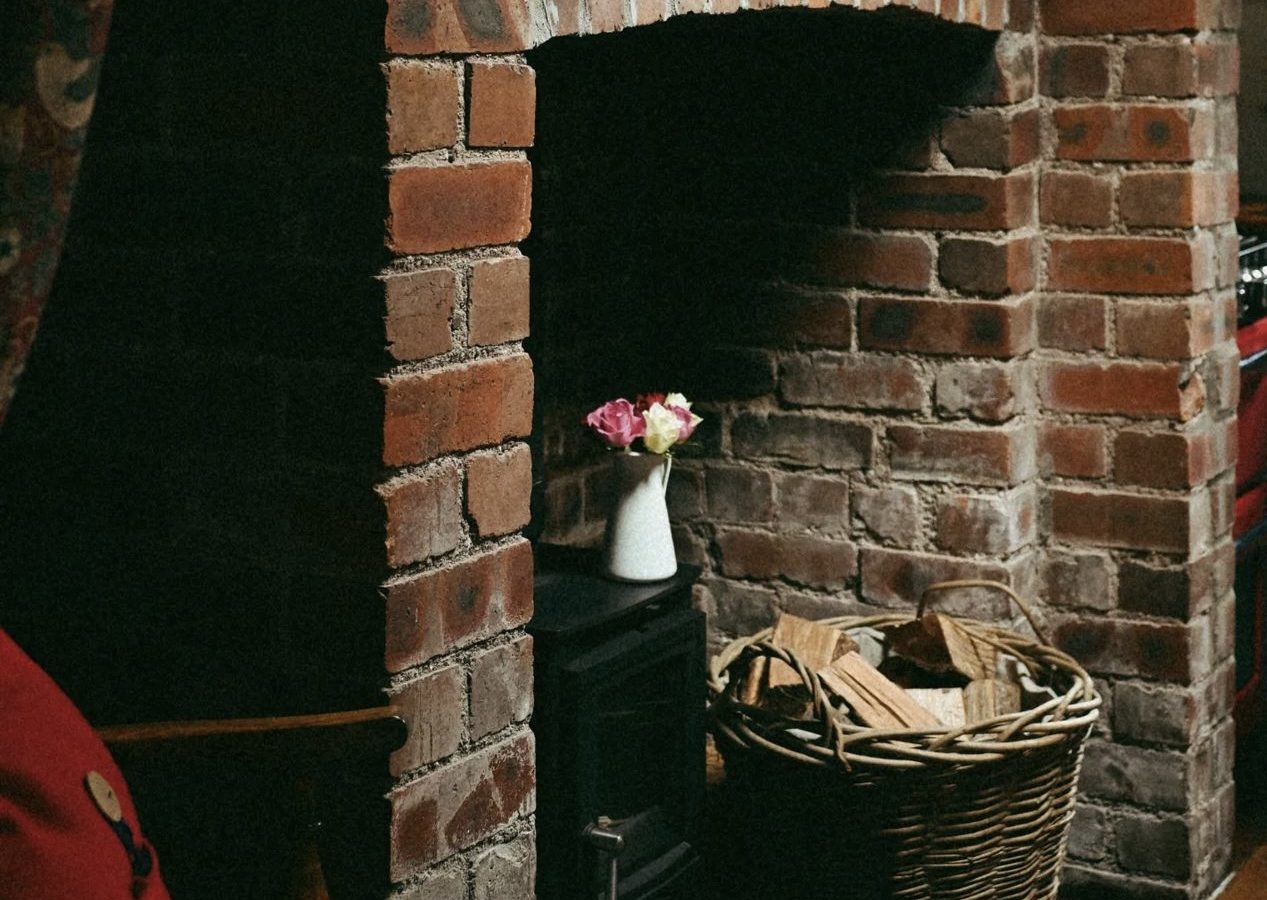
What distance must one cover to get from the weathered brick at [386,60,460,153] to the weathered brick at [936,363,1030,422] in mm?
1357

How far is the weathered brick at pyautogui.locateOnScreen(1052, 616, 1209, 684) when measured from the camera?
2.68m

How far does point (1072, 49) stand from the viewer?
2639mm

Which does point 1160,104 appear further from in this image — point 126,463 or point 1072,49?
point 126,463

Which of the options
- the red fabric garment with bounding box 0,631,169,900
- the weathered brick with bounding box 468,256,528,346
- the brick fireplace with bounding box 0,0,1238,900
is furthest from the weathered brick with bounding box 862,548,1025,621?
the red fabric garment with bounding box 0,631,169,900

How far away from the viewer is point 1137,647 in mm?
2701

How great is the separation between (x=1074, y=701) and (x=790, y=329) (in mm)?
790

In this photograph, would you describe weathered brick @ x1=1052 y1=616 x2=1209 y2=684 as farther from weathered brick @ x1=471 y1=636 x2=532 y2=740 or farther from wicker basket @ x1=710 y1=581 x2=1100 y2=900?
weathered brick @ x1=471 y1=636 x2=532 y2=740

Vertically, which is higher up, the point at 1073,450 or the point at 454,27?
the point at 454,27

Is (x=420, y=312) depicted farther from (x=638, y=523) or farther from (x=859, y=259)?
(x=859, y=259)

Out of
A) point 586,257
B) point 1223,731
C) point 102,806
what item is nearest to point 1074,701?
point 1223,731

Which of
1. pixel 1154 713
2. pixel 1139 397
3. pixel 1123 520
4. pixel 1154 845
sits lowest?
pixel 1154 845

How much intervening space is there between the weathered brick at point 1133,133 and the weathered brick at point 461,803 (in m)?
1.52

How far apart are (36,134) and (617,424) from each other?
1.55m

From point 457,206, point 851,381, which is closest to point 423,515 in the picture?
point 457,206
